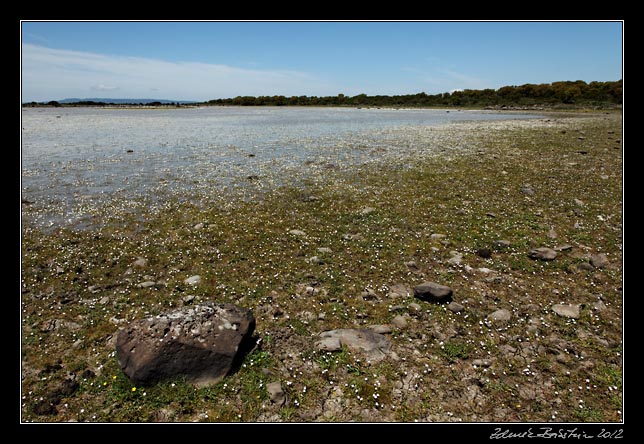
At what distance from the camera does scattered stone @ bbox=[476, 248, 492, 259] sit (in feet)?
43.0

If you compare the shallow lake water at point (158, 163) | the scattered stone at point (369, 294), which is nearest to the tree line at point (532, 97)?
the shallow lake water at point (158, 163)

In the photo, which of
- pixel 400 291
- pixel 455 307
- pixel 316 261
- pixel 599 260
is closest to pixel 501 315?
pixel 455 307

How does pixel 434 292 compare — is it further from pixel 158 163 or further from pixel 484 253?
pixel 158 163

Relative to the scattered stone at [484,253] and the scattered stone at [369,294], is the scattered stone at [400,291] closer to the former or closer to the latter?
the scattered stone at [369,294]

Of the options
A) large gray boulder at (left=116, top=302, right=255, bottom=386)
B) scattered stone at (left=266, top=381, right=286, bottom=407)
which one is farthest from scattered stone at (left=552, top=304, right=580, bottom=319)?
large gray boulder at (left=116, top=302, right=255, bottom=386)

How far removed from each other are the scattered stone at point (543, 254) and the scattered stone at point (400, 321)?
6745 mm

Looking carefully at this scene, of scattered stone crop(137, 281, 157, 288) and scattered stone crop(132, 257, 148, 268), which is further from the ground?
scattered stone crop(132, 257, 148, 268)

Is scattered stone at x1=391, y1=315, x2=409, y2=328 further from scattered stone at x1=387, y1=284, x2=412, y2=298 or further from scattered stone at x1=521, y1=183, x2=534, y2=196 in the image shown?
scattered stone at x1=521, y1=183, x2=534, y2=196

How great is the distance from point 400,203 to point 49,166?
2910cm

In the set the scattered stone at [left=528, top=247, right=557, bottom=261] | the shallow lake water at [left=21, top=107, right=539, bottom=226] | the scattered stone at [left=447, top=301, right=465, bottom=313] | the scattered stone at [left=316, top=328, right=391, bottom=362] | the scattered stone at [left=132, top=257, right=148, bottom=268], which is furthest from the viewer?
the shallow lake water at [left=21, top=107, right=539, bottom=226]

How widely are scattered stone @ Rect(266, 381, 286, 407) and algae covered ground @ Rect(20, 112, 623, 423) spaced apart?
0.07m

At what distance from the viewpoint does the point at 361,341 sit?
28.5ft

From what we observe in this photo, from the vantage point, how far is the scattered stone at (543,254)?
12.8 m

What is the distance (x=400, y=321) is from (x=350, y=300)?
169 cm
